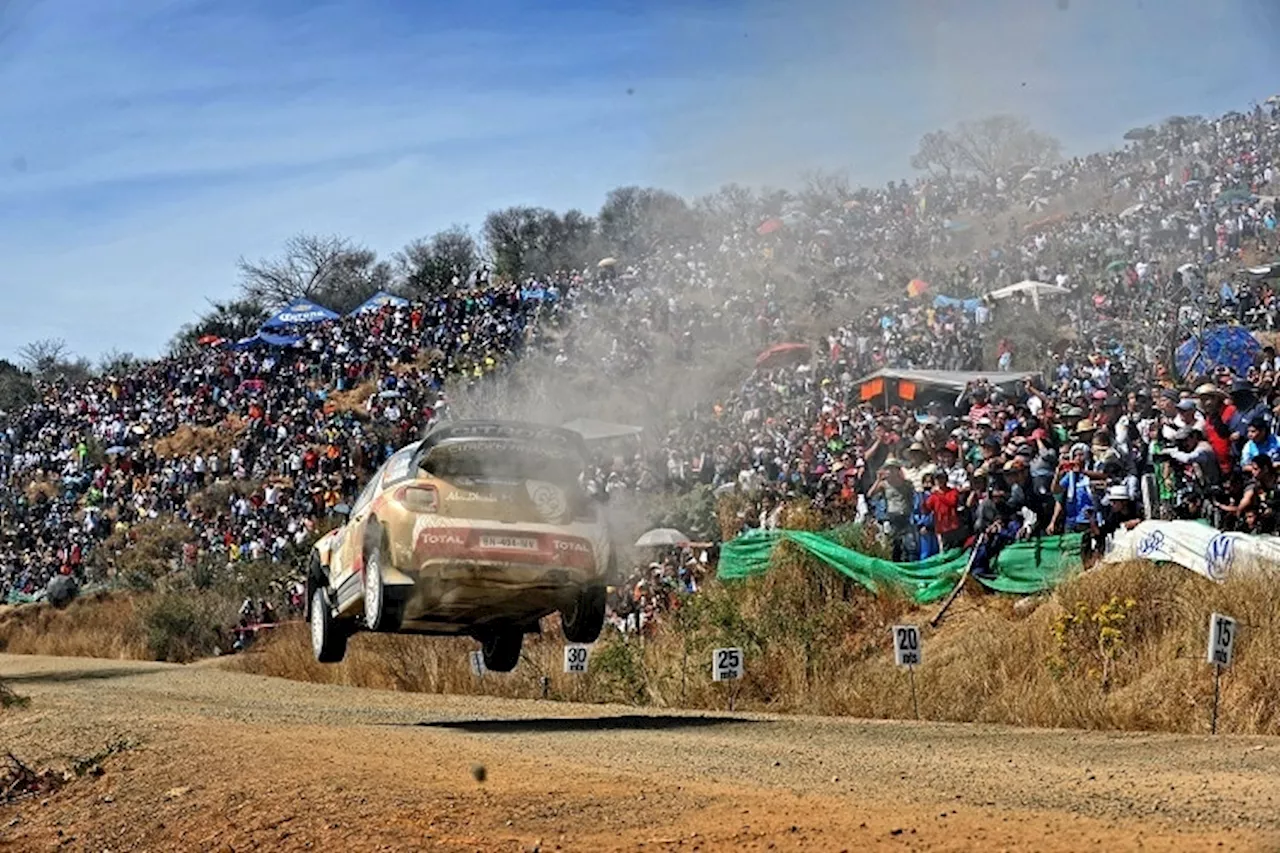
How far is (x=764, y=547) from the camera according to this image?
97.9 feet

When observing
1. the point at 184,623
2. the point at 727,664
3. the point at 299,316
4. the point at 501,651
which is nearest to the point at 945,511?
the point at 727,664

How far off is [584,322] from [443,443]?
51.3 ft

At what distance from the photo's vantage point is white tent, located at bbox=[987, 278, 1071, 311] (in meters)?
46.3

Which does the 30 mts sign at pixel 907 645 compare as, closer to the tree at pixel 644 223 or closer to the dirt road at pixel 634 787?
the dirt road at pixel 634 787

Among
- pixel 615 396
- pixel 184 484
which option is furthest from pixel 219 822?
pixel 184 484

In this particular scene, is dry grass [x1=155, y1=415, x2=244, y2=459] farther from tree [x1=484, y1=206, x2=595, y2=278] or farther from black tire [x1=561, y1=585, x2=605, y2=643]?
black tire [x1=561, y1=585, x2=605, y2=643]

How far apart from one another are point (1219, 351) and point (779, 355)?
428 inches

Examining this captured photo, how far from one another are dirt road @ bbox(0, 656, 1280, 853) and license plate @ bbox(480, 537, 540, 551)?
2.51 meters

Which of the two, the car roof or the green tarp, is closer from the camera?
the car roof

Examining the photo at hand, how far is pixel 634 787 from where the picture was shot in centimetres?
1545

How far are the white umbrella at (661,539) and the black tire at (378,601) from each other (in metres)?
13.1

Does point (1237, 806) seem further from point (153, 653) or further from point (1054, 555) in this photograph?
point (153, 653)

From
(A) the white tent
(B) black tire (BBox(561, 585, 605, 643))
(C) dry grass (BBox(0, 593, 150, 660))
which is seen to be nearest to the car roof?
(B) black tire (BBox(561, 585, 605, 643))

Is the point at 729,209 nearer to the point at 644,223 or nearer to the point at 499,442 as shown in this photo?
the point at 644,223
